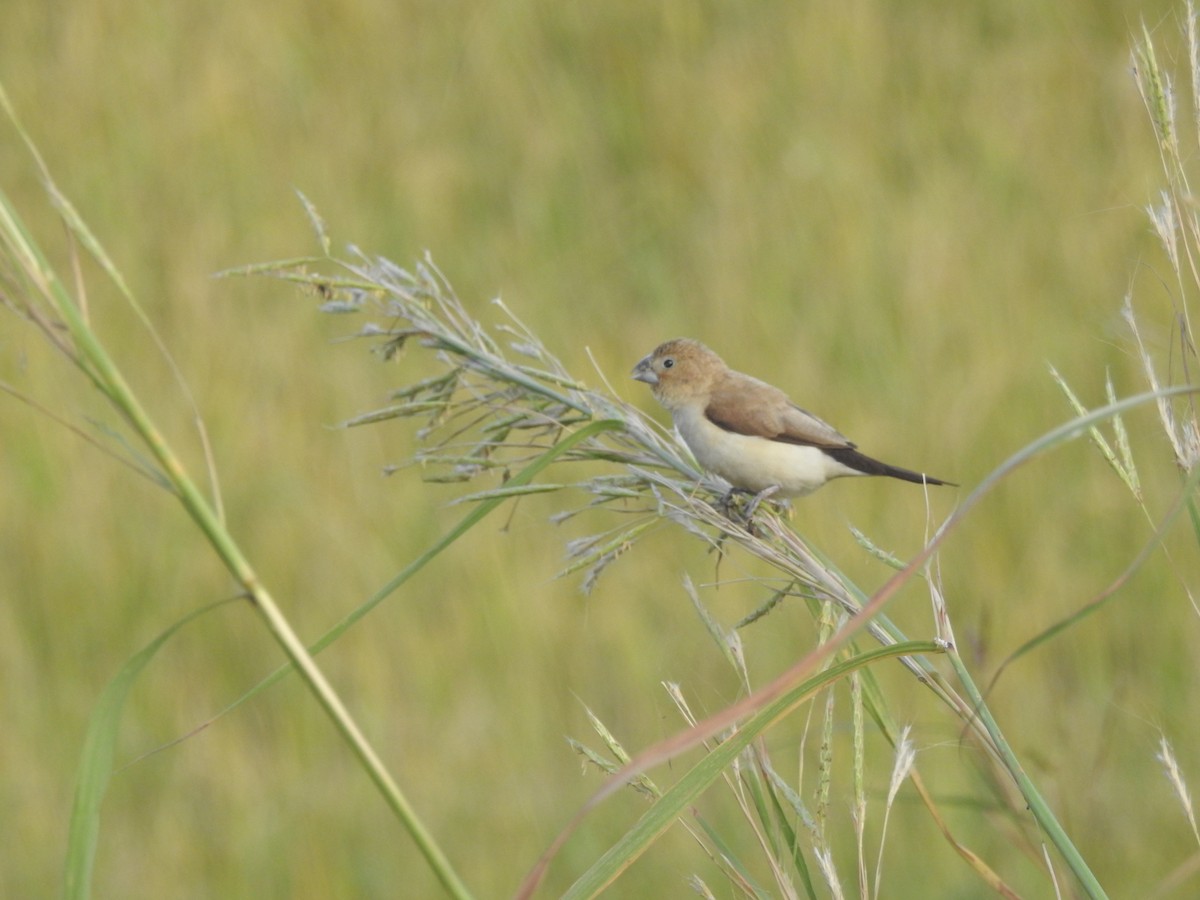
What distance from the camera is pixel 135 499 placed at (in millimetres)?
7422

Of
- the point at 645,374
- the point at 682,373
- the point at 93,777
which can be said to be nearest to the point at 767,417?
the point at 682,373

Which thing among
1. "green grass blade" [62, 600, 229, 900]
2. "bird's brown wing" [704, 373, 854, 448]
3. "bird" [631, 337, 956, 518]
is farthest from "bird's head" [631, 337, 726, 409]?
"green grass blade" [62, 600, 229, 900]

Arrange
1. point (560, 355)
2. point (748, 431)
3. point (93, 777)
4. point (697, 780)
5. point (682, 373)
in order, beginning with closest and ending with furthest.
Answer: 1. point (93, 777)
2. point (697, 780)
3. point (748, 431)
4. point (682, 373)
5. point (560, 355)

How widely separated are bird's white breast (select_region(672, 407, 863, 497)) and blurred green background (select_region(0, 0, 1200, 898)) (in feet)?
2.48

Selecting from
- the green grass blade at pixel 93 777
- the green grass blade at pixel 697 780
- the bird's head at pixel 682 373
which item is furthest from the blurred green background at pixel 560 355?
the green grass blade at pixel 93 777

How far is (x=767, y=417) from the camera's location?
3957 mm

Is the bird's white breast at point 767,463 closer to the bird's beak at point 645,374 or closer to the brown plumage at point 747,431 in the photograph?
the brown plumage at point 747,431

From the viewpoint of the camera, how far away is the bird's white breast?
3730mm

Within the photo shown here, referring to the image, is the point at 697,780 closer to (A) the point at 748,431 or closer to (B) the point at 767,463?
(B) the point at 767,463

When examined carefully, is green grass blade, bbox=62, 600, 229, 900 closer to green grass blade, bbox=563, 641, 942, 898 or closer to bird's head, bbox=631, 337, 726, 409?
green grass blade, bbox=563, 641, 942, 898

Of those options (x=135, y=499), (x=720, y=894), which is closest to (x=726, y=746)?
(x=720, y=894)

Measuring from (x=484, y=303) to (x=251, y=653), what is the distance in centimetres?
271

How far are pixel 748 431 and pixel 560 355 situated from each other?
3.59 metres

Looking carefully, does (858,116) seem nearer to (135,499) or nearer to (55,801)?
(135,499)
